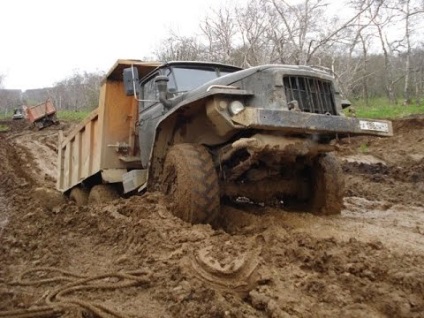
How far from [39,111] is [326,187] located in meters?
23.4

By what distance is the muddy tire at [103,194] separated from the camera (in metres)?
7.29

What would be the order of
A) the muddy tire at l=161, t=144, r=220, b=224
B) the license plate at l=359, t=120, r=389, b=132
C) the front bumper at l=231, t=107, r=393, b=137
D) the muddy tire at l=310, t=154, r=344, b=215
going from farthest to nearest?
the muddy tire at l=310, t=154, r=344, b=215 < the license plate at l=359, t=120, r=389, b=132 < the muddy tire at l=161, t=144, r=220, b=224 < the front bumper at l=231, t=107, r=393, b=137

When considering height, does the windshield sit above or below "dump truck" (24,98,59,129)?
above

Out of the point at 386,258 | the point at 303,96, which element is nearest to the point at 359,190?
the point at 303,96

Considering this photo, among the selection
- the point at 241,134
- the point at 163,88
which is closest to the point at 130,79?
the point at 163,88

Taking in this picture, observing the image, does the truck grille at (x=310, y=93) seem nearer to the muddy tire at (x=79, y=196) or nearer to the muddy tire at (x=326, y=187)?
the muddy tire at (x=326, y=187)

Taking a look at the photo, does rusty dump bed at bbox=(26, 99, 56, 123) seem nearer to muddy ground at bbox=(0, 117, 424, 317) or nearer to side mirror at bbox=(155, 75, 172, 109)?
muddy ground at bbox=(0, 117, 424, 317)

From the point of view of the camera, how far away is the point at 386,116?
15.1 metres

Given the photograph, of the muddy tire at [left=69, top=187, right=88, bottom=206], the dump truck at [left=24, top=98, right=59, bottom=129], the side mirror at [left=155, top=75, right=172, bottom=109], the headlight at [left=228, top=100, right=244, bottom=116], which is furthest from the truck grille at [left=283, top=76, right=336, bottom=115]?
the dump truck at [left=24, top=98, right=59, bottom=129]

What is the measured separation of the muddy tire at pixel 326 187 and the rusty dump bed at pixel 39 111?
23006 mm

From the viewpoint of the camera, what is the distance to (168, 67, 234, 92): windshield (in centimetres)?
589

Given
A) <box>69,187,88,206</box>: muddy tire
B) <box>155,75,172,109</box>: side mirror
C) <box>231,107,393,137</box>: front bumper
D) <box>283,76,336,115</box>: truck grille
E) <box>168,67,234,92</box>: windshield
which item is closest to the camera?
<box>231,107,393,137</box>: front bumper

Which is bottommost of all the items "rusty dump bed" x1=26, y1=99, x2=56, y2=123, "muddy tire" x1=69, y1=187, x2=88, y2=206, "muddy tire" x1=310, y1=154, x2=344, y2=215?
"muddy tire" x1=69, y1=187, x2=88, y2=206

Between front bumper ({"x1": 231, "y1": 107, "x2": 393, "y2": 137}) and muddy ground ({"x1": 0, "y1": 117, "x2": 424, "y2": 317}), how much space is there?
2.35 feet
